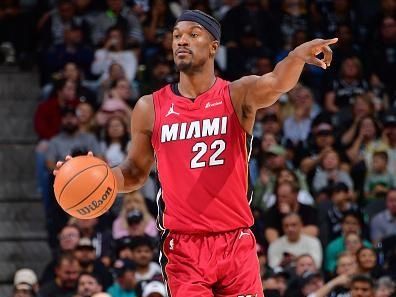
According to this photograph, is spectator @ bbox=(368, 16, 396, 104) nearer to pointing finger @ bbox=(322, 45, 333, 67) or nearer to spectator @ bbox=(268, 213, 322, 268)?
spectator @ bbox=(268, 213, 322, 268)

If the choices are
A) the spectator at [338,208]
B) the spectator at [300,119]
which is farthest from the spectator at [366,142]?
the spectator at [338,208]

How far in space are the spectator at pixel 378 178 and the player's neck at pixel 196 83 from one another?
7.42m

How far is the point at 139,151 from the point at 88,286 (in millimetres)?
4458

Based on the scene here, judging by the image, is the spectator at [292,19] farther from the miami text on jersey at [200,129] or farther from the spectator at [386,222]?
the miami text on jersey at [200,129]

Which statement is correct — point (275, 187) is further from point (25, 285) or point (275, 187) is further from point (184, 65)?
point (184, 65)

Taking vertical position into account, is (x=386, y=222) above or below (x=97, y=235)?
above

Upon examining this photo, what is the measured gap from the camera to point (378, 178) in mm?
15117

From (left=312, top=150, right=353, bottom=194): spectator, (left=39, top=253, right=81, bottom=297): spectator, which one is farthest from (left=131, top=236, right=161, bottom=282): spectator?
(left=312, top=150, right=353, bottom=194): spectator

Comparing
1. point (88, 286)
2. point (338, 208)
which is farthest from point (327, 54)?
point (338, 208)

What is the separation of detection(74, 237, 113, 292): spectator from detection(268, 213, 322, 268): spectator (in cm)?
189

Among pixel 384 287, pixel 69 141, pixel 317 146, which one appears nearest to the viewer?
pixel 384 287

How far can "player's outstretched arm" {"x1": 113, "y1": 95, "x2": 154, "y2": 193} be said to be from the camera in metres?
7.93

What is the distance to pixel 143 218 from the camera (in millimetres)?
13820

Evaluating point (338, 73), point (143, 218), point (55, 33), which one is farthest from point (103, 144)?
point (338, 73)
